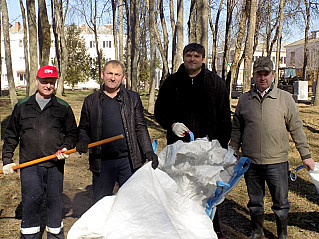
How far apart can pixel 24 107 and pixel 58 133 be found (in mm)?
400

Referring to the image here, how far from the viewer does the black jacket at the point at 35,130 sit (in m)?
3.54

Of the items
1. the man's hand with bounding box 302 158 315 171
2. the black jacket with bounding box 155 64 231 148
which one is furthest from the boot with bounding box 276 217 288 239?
the black jacket with bounding box 155 64 231 148

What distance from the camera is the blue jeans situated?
3795 millimetres

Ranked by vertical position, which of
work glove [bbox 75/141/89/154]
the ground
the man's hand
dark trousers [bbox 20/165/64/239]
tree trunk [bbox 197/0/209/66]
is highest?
tree trunk [bbox 197/0/209/66]

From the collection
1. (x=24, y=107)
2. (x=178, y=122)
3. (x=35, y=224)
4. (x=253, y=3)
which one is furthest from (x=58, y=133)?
(x=253, y=3)

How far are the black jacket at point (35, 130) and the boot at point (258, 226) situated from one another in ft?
6.93

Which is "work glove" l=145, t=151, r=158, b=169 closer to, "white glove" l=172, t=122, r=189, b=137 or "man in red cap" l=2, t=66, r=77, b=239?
"white glove" l=172, t=122, r=189, b=137

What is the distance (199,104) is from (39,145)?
1.61m

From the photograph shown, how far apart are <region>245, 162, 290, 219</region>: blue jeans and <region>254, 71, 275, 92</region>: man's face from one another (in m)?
0.80

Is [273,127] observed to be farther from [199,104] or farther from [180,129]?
[180,129]

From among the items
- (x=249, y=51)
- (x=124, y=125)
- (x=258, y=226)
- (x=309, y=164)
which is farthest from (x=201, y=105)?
(x=249, y=51)

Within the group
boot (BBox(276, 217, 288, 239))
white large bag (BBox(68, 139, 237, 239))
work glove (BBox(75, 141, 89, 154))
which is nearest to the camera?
white large bag (BBox(68, 139, 237, 239))

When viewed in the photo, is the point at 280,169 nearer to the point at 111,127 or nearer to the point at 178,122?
the point at 178,122

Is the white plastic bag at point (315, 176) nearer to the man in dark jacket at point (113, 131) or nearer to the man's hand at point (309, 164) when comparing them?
the man's hand at point (309, 164)
